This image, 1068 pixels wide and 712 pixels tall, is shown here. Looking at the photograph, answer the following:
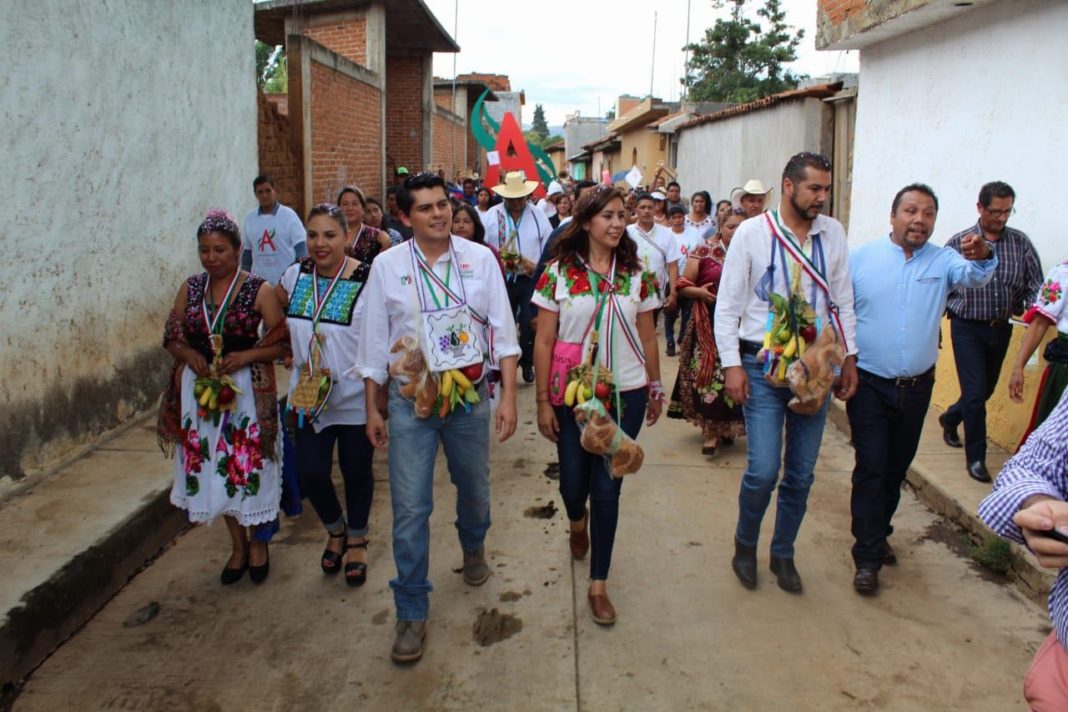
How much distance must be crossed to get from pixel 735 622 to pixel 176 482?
2.61 meters

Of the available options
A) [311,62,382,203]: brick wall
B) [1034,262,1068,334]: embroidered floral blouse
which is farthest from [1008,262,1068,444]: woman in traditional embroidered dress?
[311,62,382,203]: brick wall

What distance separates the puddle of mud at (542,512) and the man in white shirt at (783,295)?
1.39 m

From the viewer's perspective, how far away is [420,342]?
340 centimetres

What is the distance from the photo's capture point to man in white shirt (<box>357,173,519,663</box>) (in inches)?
135

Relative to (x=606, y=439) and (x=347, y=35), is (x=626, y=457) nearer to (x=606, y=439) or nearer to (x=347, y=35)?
(x=606, y=439)

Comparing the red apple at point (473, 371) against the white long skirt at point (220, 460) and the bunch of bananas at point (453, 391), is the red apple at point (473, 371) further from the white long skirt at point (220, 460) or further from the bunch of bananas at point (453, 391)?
the white long skirt at point (220, 460)

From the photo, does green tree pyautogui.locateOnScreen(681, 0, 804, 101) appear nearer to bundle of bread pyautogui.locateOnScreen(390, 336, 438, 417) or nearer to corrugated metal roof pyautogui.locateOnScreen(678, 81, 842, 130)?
corrugated metal roof pyautogui.locateOnScreen(678, 81, 842, 130)

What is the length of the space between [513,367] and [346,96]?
948 cm

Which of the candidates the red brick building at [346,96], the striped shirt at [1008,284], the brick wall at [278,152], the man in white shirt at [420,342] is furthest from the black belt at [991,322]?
the red brick building at [346,96]

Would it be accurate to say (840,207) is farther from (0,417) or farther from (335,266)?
(0,417)

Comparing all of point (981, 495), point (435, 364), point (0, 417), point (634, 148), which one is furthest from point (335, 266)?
point (634, 148)

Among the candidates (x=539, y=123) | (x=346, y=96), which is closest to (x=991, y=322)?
(x=346, y=96)

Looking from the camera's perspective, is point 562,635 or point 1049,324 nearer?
point 562,635

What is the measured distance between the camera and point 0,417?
475cm
